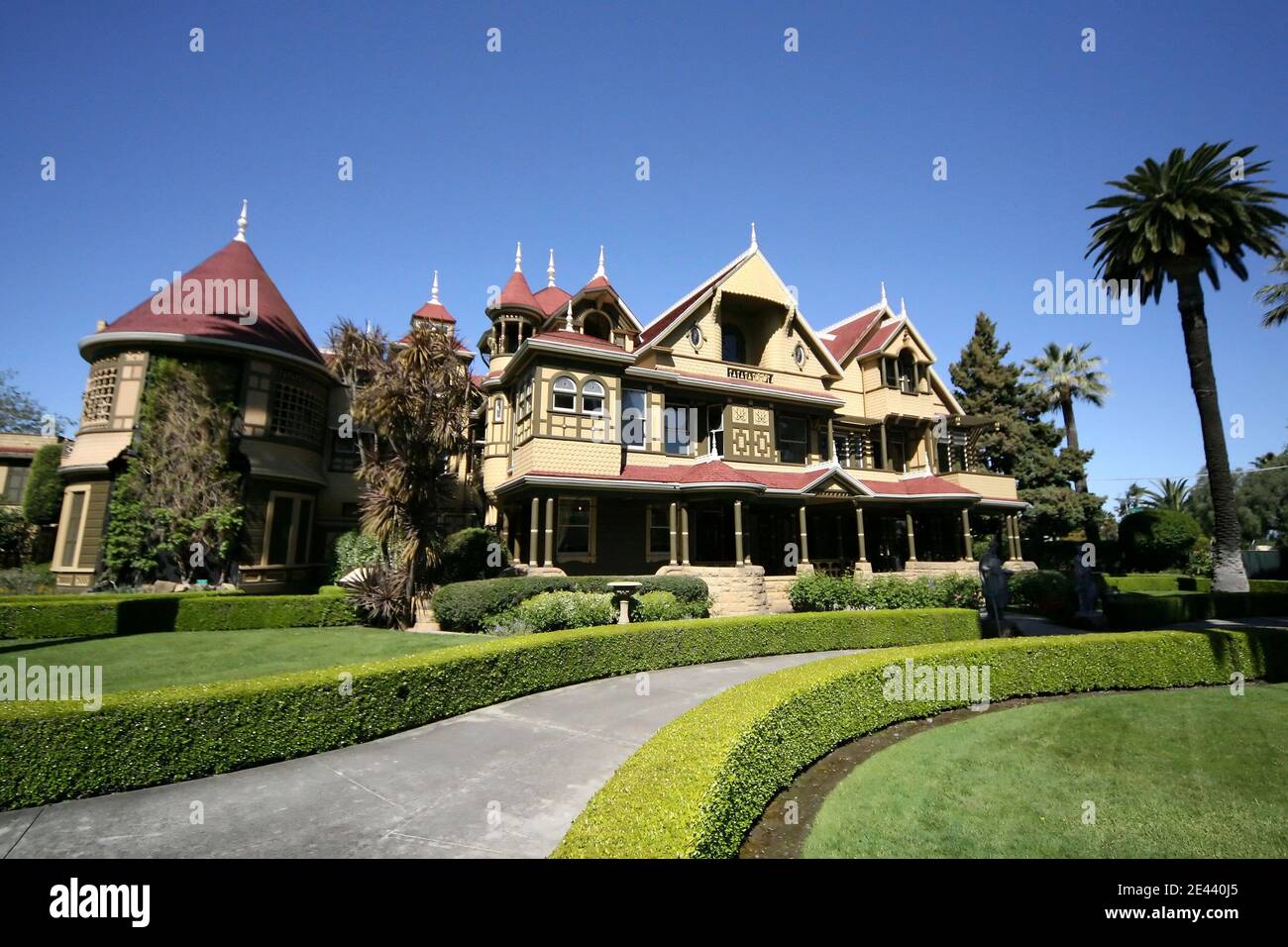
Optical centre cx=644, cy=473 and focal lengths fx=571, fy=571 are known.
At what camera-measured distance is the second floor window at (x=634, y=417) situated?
77.4 ft

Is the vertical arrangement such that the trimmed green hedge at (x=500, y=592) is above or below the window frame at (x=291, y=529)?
below

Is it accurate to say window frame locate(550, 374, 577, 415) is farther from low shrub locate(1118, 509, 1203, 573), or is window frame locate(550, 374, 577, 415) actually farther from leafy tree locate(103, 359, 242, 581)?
low shrub locate(1118, 509, 1203, 573)

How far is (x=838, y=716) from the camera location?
8961 millimetres

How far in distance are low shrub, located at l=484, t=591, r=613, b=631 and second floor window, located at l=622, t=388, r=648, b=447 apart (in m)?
8.92

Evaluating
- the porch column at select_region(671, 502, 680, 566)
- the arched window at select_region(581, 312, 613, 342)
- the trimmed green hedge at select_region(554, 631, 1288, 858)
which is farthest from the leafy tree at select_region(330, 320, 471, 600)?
the trimmed green hedge at select_region(554, 631, 1288, 858)

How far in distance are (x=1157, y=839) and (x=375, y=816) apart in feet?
26.4

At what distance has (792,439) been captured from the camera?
2758cm

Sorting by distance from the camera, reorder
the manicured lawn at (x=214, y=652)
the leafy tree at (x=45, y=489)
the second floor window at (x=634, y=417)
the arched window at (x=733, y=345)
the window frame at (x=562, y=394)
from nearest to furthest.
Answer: the manicured lawn at (x=214, y=652) < the window frame at (x=562, y=394) < the second floor window at (x=634, y=417) < the leafy tree at (x=45, y=489) < the arched window at (x=733, y=345)

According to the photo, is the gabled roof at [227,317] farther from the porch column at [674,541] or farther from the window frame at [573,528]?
the porch column at [674,541]

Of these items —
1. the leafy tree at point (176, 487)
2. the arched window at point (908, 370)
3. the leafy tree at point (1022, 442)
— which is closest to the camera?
the leafy tree at point (176, 487)

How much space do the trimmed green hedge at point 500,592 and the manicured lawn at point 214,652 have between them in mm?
824

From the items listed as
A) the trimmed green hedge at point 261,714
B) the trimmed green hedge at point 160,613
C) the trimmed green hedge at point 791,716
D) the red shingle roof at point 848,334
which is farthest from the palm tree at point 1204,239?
the trimmed green hedge at point 160,613

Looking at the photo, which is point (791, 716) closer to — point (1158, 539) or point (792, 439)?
point (792, 439)

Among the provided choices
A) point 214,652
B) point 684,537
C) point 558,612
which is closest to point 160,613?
point 214,652
